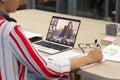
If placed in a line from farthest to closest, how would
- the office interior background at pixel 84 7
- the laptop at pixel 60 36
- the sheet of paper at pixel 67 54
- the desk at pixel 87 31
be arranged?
the office interior background at pixel 84 7, the laptop at pixel 60 36, the sheet of paper at pixel 67 54, the desk at pixel 87 31

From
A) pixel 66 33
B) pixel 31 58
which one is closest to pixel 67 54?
pixel 66 33

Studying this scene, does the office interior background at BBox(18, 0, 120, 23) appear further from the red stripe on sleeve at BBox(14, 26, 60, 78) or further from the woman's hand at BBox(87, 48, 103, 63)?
the red stripe on sleeve at BBox(14, 26, 60, 78)

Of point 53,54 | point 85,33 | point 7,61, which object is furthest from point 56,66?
point 85,33

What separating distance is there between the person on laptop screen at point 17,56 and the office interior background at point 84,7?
138 inches

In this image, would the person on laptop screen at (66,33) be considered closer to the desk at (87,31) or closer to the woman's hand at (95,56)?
the desk at (87,31)

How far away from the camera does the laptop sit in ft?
6.51

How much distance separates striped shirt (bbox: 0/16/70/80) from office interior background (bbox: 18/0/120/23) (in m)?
3.54

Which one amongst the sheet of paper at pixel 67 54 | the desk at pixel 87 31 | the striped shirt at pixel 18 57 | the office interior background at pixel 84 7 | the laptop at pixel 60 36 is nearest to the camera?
the striped shirt at pixel 18 57

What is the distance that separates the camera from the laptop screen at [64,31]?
200 centimetres

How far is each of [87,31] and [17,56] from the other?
1234 millimetres

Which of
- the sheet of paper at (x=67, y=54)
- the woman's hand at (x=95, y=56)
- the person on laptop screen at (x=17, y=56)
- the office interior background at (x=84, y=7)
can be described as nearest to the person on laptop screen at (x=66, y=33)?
the sheet of paper at (x=67, y=54)

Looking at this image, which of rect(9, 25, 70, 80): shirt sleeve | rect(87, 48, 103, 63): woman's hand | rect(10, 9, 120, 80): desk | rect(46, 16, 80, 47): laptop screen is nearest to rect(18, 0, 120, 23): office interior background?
rect(10, 9, 120, 80): desk

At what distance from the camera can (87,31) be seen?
2.50 m

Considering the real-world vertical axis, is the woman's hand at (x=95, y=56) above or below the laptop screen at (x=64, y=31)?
below
